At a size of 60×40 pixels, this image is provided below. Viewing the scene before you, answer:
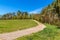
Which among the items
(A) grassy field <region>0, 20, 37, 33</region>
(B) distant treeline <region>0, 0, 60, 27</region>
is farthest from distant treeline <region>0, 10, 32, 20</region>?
(A) grassy field <region>0, 20, 37, 33</region>

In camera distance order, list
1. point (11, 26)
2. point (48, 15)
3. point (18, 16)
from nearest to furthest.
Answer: point (11, 26) < point (48, 15) < point (18, 16)

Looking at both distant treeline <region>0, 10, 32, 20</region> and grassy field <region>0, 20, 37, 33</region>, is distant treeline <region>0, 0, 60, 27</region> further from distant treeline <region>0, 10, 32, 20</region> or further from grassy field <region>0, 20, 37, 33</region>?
grassy field <region>0, 20, 37, 33</region>

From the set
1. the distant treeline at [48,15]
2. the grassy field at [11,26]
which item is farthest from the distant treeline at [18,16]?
the grassy field at [11,26]

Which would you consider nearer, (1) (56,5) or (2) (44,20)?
(1) (56,5)

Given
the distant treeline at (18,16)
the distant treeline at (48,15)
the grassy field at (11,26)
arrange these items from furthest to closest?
1. the distant treeline at (18,16)
2. the distant treeline at (48,15)
3. the grassy field at (11,26)

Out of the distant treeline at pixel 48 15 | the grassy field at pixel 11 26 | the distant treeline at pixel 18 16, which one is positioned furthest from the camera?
the distant treeline at pixel 18 16

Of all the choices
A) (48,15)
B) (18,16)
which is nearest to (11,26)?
(48,15)

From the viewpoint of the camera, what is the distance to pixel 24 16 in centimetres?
5941

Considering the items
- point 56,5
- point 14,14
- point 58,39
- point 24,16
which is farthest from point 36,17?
point 58,39

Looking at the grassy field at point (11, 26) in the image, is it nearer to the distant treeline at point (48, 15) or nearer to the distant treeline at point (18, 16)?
the distant treeline at point (48, 15)

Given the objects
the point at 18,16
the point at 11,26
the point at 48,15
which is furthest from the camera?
the point at 18,16

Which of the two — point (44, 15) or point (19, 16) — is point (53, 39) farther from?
point (19, 16)

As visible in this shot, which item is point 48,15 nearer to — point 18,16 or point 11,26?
point 18,16

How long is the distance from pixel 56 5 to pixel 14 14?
27.6m
